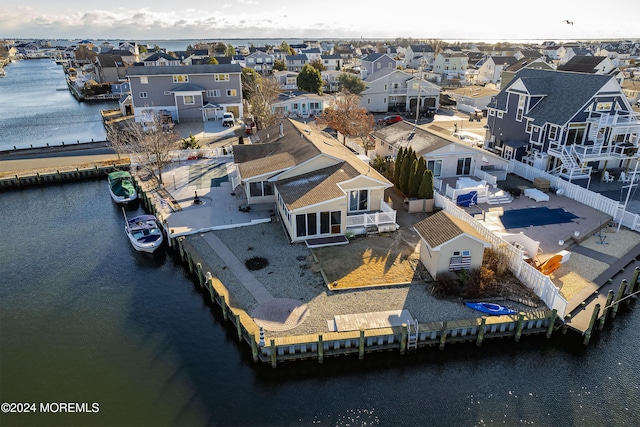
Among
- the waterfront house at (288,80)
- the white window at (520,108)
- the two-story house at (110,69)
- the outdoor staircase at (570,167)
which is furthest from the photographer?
the two-story house at (110,69)

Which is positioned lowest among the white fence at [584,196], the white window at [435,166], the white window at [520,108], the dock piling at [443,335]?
the dock piling at [443,335]

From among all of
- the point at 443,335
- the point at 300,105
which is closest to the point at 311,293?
the point at 443,335

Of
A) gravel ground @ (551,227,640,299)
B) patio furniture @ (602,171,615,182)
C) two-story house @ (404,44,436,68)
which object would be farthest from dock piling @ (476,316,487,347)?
two-story house @ (404,44,436,68)

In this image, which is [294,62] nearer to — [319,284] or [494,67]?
[494,67]

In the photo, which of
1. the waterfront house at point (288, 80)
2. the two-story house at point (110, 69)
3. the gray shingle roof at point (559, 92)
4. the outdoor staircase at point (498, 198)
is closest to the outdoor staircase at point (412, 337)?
the outdoor staircase at point (498, 198)

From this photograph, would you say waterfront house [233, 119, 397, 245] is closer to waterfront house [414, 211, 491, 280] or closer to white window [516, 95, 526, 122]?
waterfront house [414, 211, 491, 280]

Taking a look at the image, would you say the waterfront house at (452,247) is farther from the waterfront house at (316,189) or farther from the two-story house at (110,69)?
the two-story house at (110,69)
